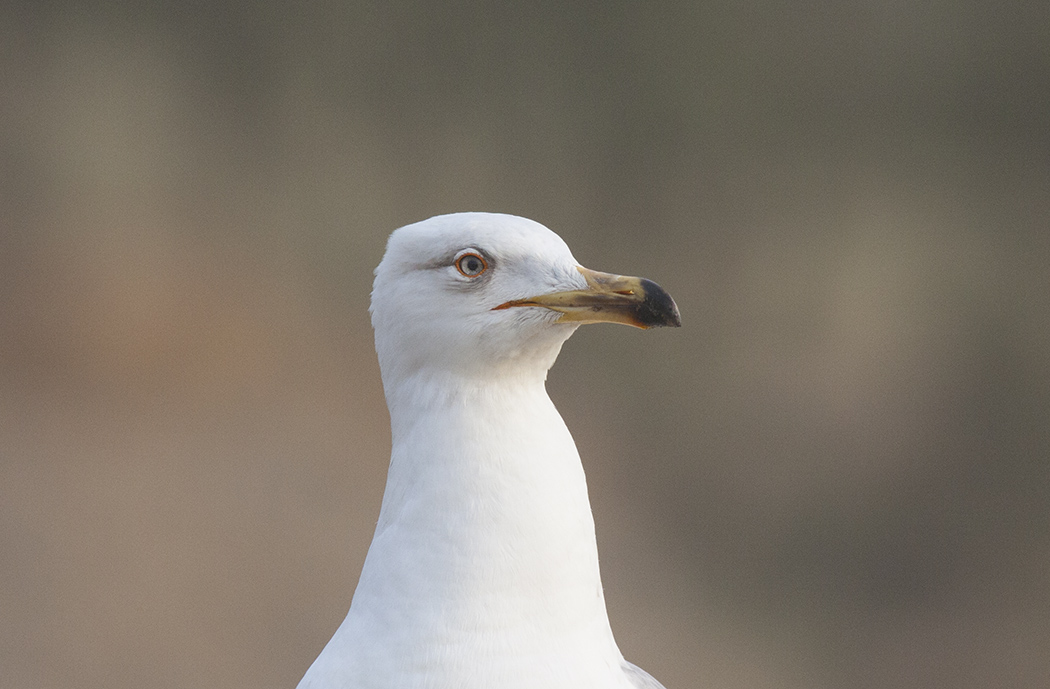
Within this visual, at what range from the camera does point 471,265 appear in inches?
46.1

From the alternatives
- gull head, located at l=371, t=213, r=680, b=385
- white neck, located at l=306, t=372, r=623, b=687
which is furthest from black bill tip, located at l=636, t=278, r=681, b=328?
white neck, located at l=306, t=372, r=623, b=687

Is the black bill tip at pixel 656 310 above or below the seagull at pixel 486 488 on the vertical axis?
above

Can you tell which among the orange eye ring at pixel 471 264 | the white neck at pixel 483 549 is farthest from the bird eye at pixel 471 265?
the white neck at pixel 483 549

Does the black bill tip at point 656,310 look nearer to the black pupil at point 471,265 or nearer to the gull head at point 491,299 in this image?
the gull head at point 491,299

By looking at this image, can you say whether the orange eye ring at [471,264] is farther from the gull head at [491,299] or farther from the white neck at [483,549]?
the white neck at [483,549]

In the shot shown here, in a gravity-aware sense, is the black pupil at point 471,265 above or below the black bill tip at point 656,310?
above

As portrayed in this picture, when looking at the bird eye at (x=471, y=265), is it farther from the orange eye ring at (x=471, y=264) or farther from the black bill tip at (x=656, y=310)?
the black bill tip at (x=656, y=310)

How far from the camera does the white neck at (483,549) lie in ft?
3.69

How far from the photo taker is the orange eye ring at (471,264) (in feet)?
3.83

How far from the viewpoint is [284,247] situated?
3676mm

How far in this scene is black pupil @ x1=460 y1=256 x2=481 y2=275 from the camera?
117cm

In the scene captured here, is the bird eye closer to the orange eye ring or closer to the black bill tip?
the orange eye ring

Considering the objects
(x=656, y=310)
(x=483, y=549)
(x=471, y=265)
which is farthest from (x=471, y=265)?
(x=483, y=549)

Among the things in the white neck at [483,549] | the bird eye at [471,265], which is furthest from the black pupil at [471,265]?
the white neck at [483,549]
